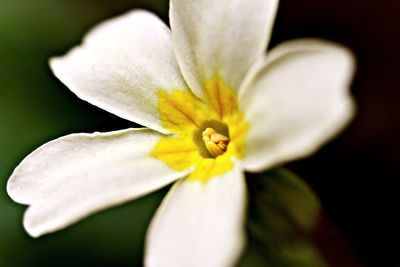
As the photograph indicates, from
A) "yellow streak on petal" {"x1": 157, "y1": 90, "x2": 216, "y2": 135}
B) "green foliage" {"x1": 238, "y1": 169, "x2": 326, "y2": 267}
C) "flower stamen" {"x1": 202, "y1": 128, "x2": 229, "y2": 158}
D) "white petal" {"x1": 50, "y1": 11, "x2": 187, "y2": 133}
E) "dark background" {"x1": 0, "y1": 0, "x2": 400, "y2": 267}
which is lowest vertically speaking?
"dark background" {"x1": 0, "y1": 0, "x2": 400, "y2": 267}

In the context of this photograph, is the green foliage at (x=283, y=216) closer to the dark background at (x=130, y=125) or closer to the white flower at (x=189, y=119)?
the white flower at (x=189, y=119)

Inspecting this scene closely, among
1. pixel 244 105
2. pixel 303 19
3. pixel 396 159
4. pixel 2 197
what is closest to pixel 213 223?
pixel 244 105

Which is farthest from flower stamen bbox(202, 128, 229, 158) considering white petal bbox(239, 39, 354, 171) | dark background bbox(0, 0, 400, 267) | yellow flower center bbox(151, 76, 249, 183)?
dark background bbox(0, 0, 400, 267)

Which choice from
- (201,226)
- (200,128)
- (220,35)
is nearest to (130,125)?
(200,128)

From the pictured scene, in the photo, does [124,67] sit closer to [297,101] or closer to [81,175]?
[81,175]

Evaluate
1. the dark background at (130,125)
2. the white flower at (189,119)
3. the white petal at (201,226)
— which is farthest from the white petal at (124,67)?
the dark background at (130,125)

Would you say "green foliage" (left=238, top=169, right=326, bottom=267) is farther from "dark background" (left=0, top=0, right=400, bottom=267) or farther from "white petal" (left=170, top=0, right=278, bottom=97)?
"dark background" (left=0, top=0, right=400, bottom=267)

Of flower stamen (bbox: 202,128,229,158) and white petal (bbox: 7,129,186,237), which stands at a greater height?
white petal (bbox: 7,129,186,237)
